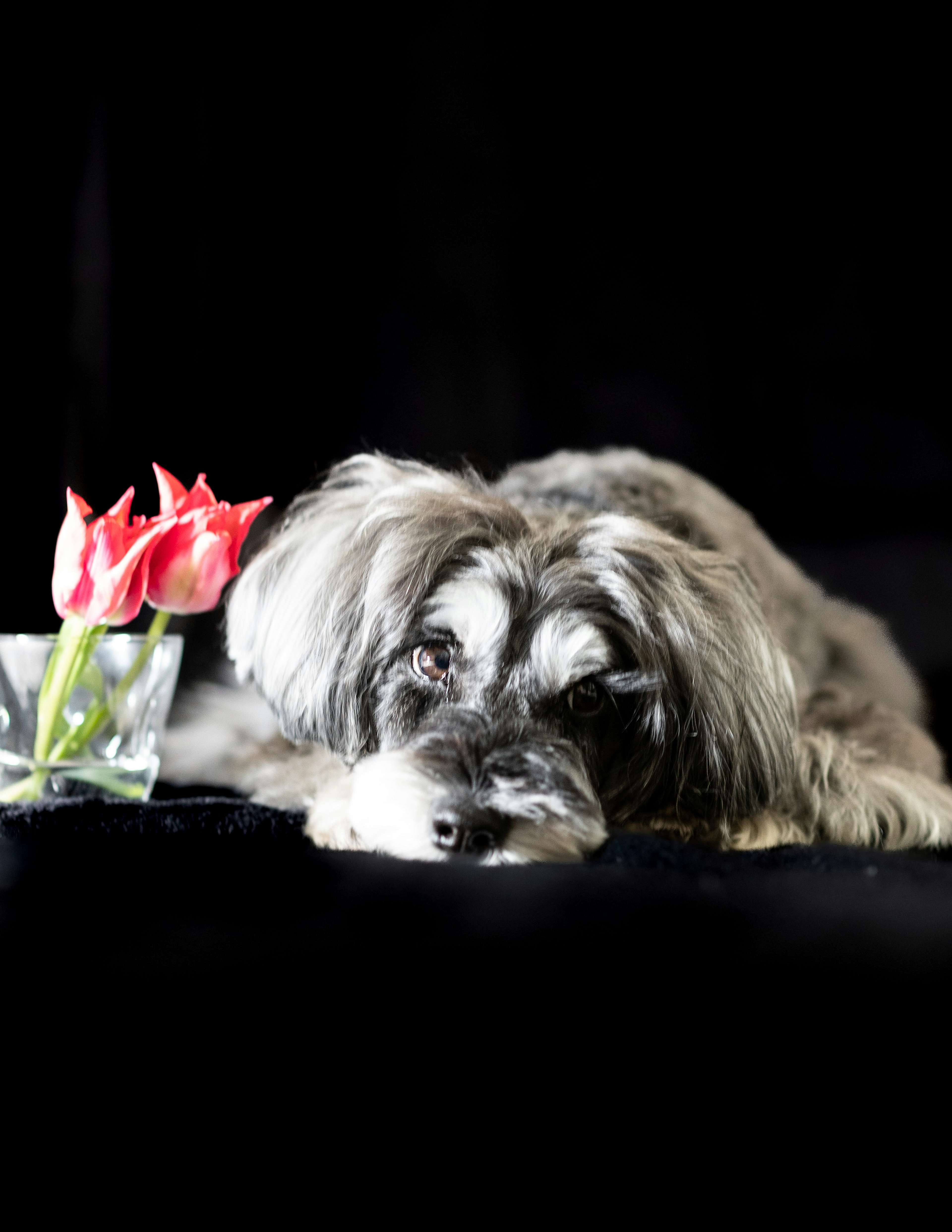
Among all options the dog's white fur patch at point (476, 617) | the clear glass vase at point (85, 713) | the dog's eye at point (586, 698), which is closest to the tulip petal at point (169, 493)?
the clear glass vase at point (85, 713)

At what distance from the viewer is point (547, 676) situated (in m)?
1.56

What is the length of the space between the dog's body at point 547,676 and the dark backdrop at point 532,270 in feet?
3.35

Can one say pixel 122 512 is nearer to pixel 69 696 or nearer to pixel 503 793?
pixel 69 696

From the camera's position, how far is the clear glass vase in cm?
167

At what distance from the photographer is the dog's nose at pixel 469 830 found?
130 cm

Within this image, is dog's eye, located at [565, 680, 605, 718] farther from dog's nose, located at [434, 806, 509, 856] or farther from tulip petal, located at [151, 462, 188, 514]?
tulip petal, located at [151, 462, 188, 514]

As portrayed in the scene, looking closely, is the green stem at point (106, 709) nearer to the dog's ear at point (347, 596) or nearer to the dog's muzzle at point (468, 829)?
the dog's ear at point (347, 596)

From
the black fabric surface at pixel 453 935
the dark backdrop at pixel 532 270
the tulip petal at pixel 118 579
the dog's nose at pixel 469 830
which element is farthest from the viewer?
the dark backdrop at pixel 532 270

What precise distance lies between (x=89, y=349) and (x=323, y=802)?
1.70 m

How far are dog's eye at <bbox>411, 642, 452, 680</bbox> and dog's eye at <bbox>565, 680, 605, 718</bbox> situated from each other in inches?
7.8

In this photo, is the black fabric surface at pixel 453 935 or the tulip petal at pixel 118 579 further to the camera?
the tulip petal at pixel 118 579

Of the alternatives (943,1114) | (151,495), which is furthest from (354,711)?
(151,495)

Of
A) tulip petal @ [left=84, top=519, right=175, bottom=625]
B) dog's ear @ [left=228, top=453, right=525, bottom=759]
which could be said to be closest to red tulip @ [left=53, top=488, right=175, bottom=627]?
tulip petal @ [left=84, top=519, right=175, bottom=625]

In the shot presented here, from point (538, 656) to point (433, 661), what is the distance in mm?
188
